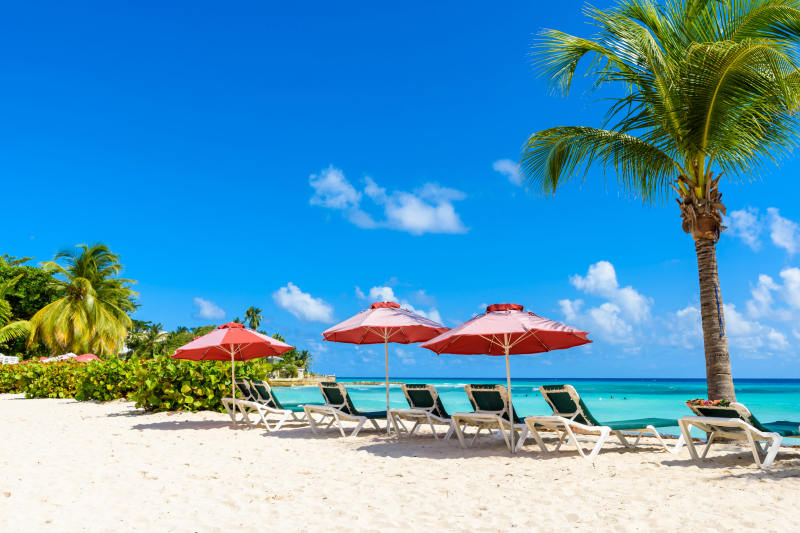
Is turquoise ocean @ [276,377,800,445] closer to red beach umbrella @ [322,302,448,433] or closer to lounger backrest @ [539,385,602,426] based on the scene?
lounger backrest @ [539,385,602,426]

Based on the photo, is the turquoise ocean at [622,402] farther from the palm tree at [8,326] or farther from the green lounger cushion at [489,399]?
the palm tree at [8,326]

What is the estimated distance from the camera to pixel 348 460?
6.05 meters

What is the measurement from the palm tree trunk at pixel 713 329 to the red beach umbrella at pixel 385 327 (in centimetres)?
343

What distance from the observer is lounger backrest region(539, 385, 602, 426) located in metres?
6.21

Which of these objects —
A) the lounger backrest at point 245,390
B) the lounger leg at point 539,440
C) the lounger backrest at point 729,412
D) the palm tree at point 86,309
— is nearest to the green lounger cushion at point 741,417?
the lounger backrest at point 729,412

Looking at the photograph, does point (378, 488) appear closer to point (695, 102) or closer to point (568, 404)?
point (568, 404)

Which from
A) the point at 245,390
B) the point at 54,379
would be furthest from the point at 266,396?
the point at 54,379

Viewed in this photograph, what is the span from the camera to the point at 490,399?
6.69 meters

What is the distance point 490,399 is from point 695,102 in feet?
15.1

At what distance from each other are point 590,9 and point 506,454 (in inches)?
239

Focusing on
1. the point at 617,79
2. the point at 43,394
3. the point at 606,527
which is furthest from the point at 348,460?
the point at 43,394

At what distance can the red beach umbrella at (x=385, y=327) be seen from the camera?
743cm

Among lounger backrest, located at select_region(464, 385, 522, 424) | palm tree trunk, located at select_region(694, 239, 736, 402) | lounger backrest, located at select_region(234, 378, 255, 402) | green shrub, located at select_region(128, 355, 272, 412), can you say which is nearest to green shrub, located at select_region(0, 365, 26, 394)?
green shrub, located at select_region(128, 355, 272, 412)

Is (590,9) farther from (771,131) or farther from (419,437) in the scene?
(419,437)
